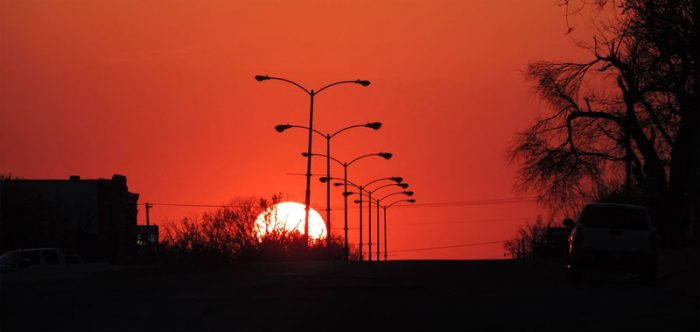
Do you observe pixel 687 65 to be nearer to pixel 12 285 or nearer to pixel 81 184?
pixel 12 285

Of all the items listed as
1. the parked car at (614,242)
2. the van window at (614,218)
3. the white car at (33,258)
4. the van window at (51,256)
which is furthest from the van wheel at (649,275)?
the van window at (51,256)

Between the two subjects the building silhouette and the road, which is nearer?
the road

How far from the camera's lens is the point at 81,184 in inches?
4018

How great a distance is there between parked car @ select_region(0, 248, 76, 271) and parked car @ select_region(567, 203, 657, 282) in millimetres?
21447

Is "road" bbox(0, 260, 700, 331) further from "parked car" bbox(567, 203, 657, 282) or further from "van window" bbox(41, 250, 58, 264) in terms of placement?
"van window" bbox(41, 250, 58, 264)

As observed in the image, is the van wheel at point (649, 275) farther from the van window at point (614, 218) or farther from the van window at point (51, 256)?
the van window at point (51, 256)

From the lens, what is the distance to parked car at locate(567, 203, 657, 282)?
93.4ft

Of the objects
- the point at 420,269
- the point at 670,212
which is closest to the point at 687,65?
the point at 420,269

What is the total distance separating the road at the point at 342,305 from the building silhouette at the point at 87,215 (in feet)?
201

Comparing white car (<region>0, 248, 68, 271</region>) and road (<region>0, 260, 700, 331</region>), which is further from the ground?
white car (<region>0, 248, 68, 271</region>)

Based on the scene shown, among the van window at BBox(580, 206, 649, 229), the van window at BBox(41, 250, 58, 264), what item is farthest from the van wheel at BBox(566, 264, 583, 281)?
the van window at BBox(41, 250, 58, 264)

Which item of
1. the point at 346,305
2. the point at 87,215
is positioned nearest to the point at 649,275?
the point at 346,305

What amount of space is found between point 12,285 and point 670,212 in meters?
33.8

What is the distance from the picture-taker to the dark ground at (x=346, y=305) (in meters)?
15.4
